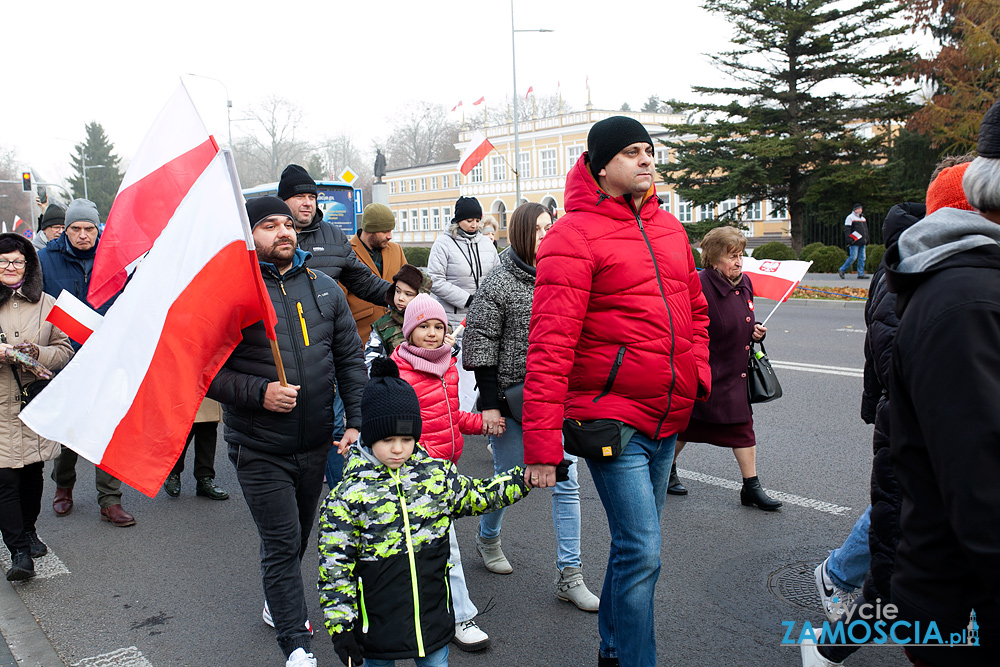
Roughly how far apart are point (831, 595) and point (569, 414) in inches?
64.0

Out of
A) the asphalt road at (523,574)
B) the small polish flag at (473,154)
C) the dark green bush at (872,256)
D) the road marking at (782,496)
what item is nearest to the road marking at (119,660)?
the asphalt road at (523,574)

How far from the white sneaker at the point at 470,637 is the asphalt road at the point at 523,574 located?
0.05m

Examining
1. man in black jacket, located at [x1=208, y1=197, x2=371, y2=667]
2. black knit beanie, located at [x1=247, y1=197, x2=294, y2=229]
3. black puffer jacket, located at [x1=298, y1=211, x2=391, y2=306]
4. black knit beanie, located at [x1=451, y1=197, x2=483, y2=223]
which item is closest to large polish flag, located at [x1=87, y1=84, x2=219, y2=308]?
black puffer jacket, located at [x1=298, y1=211, x2=391, y2=306]

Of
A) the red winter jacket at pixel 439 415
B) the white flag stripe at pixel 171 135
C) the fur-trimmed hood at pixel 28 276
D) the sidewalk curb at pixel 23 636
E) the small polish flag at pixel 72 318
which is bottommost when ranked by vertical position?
the sidewalk curb at pixel 23 636

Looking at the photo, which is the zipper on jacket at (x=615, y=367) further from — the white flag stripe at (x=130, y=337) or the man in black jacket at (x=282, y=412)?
the white flag stripe at (x=130, y=337)

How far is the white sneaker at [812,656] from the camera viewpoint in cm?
322

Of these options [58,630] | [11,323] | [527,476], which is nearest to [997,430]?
[527,476]

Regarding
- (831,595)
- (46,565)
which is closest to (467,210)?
(46,565)

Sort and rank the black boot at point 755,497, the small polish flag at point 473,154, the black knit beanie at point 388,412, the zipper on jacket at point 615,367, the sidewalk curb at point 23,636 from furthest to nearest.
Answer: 1. the small polish flag at point 473,154
2. the black boot at point 755,497
3. the sidewalk curb at point 23,636
4. the zipper on jacket at point 615,367
5. the black knit beanie at point 388,412

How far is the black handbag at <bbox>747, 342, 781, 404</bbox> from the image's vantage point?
213 inches

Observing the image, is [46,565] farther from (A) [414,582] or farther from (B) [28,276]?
(A) [414,582]

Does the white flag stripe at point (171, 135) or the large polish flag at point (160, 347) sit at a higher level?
the white flag stripe at point (171, 135)

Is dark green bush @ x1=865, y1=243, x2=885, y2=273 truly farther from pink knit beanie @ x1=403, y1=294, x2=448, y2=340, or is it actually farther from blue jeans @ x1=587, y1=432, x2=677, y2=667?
blue jeans @ x1=587, y1=432, x2=677, y2=667

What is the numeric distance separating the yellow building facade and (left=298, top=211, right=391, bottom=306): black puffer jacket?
44491 millimetres
